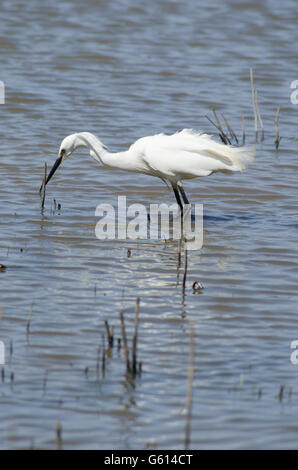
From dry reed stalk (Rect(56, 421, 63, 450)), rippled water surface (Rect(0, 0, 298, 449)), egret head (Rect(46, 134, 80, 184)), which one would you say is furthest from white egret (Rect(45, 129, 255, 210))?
dry reed stalk (Rect(56, 421, 63, 450))

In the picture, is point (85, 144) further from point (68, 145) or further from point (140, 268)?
point (140, 268)

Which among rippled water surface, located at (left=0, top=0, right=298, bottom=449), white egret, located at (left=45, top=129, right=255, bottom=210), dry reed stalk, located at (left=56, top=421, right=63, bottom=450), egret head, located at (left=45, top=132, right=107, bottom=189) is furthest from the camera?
egret head, located at (left=45, top=132, right=107, bottom=189)

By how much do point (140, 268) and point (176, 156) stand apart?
1.56m

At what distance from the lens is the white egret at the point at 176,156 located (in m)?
8.39

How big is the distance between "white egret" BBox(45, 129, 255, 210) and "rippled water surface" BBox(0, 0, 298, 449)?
0.61 m

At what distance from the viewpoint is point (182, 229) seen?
329 inches

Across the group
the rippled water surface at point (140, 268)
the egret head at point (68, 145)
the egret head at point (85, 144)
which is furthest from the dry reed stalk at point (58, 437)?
the egret head at point (68, 145)

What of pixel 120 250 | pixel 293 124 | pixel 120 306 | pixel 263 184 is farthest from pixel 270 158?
pixel 120 306

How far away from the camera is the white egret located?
8.39 metres

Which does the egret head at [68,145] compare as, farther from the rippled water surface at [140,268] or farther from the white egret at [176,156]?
the rippled water surface at [140,268]

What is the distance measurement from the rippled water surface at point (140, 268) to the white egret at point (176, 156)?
0.61 m

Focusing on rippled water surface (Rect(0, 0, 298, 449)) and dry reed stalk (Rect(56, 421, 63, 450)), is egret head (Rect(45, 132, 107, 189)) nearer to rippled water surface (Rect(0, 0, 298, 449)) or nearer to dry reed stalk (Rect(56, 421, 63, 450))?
rippled water surface (Rect(0, 0, 298, 449))

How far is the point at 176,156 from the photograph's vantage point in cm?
838

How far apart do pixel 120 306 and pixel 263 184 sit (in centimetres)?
434
